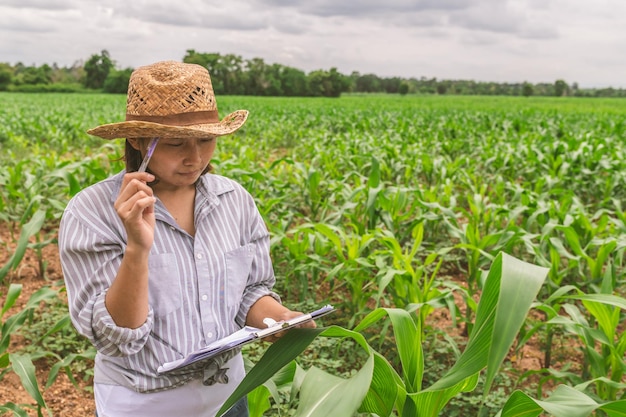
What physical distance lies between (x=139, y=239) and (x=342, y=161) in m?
6.09

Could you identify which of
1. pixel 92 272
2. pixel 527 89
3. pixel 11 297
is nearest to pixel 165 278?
pixel 92 272

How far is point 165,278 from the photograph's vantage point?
1397mm

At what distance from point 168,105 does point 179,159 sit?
0.13 m

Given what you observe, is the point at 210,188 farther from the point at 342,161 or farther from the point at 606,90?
the point at 606,90

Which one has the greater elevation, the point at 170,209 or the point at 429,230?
the point at 170,209

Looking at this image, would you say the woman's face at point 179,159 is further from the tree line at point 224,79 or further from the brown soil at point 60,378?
the tree line at point 224,79

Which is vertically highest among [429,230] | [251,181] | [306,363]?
[251,181]

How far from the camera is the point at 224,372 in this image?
1.49 meters

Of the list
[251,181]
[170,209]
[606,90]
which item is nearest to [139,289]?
[170,209]

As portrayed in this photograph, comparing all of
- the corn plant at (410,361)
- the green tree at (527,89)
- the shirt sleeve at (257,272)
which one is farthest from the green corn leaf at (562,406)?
the green tree at (527,89)

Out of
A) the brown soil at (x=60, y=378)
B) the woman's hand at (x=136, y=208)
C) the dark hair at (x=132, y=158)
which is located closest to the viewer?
the woman's hand at (x=136, y=208)

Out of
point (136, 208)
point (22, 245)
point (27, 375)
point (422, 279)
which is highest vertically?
point (136, 208)

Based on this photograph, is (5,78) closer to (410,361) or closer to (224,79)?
(224,79)

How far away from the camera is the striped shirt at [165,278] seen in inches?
51.3
